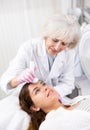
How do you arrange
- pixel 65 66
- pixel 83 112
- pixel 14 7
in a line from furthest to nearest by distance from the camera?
1. pixel 14 7
2. pixel 65 66
3. pixel 83 112

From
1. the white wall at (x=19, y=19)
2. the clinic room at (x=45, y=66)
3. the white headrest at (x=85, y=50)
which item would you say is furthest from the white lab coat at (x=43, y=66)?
the white wall at (x=19, y=19)

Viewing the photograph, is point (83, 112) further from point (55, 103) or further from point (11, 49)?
point (11, 49)

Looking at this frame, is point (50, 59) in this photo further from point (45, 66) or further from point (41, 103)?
point (41, 103)

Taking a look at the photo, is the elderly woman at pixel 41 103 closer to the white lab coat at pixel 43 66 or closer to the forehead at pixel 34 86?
the forehead at pixel 34 86

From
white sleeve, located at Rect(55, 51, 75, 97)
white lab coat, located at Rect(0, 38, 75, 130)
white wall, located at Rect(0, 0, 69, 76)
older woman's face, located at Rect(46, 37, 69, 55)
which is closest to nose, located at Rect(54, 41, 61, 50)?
older woman's face, located at Rect(46, 37, 69, 55)

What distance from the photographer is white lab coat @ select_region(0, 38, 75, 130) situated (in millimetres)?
1597

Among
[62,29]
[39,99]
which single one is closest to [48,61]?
[62,29]

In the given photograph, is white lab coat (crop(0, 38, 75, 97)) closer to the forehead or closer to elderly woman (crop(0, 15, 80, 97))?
elderly woman (crop(0, 15, 80, 97))

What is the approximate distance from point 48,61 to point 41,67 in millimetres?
70

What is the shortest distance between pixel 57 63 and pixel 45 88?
14.0 inches

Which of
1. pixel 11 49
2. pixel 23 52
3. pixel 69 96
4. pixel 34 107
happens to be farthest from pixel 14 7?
pixel 34 107

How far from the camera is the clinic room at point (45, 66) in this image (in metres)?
1.36

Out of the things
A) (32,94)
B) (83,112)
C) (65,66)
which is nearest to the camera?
(83,112)

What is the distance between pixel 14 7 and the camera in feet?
7.05
